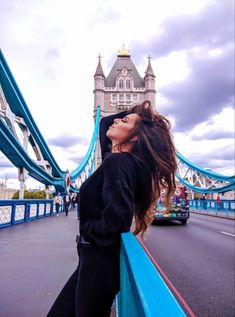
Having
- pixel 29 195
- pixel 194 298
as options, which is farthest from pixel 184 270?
pixel 29 195

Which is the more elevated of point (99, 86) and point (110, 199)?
point (99, 86)

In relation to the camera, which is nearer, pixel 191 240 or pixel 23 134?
pixel 191 240

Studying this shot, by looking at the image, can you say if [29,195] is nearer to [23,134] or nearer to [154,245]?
[23,134]

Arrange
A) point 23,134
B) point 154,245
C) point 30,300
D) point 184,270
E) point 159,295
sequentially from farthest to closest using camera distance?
point 23,134 → point 154,245 → point 184,270 → point 30,300 → point 159,295

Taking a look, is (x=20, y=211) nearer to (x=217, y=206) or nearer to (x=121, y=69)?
(x=217, y=206)

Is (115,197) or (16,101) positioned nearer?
(115,197)

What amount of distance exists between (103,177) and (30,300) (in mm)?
2437

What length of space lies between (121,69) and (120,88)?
6914 millimetres

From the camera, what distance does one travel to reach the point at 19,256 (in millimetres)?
5605

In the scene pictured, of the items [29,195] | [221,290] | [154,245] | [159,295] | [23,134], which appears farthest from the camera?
[29,195]

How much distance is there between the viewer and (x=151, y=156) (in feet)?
5.40

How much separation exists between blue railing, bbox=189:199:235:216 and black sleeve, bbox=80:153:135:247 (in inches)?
754

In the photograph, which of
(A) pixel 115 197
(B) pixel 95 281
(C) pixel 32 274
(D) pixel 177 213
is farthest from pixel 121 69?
(B) pixel 95 281

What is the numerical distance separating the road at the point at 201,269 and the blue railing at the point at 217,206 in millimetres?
11044
